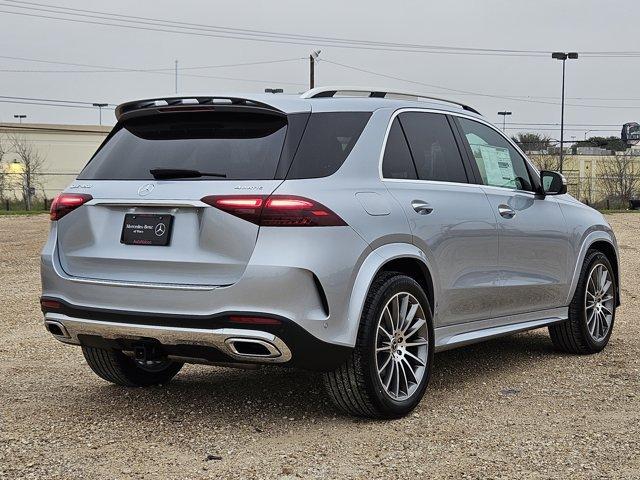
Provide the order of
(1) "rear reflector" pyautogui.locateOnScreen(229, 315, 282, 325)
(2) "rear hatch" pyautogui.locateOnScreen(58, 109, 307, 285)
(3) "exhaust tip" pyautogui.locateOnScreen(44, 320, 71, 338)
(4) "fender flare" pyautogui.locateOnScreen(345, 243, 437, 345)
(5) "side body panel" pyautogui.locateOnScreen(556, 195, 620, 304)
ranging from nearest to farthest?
(1) "rear reflector" pyautogui.locateOnScreen(229, 315, 282, 325) < (2) "rear hatch" pyautogui.locateOnScreen(58, 109, 307, 285) < (4) "fender flare" pyautogui.locateOnScreen(345, 243, 437, 345) < (3) "exhaust tip" pyautogui.locateOnScreen(44, 320, 71, 338) < (5) "side body panel" pyautogui.locateOnScreen(556, 195, 620, 304)

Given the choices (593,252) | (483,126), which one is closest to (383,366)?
(483,126)

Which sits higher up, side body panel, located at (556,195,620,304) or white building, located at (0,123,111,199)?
side body panel, located at (556,195,620,304)

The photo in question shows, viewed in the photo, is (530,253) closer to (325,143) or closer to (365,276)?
(365,276)

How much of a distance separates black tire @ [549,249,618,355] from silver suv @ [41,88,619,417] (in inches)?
58.5

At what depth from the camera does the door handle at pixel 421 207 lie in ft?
18.8

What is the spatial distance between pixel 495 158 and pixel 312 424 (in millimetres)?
2524

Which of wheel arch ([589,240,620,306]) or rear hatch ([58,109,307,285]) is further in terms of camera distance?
wheel arch ([589,240,620,306])

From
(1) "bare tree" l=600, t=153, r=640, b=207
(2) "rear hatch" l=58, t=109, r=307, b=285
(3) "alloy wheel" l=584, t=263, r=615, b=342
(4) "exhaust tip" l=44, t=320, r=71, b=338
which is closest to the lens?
(2) "rear hatch" l=58, t=109, r=307, b=285

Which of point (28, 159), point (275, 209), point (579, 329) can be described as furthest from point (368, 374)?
point (28, 159)

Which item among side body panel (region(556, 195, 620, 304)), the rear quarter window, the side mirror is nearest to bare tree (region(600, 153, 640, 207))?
side body panel (region(556, 195, 620, 304))

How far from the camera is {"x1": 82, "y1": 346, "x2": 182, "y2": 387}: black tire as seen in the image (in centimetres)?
627

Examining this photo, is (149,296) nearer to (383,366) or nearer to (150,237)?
(150,237)

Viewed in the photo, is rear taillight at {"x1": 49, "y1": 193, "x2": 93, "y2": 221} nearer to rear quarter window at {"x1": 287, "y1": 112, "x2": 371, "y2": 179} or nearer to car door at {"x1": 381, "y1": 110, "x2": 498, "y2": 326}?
rear quarter window at {"x1": 287, "y1": 112, "x2": 371, "y2": 179}

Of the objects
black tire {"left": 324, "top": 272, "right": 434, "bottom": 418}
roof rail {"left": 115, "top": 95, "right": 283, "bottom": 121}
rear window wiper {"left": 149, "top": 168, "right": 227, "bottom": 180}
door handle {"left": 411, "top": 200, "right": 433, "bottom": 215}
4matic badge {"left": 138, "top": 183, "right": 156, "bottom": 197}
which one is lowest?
black tire {"left": 324, "top": 272, "right": 434, "bottom": 418}
